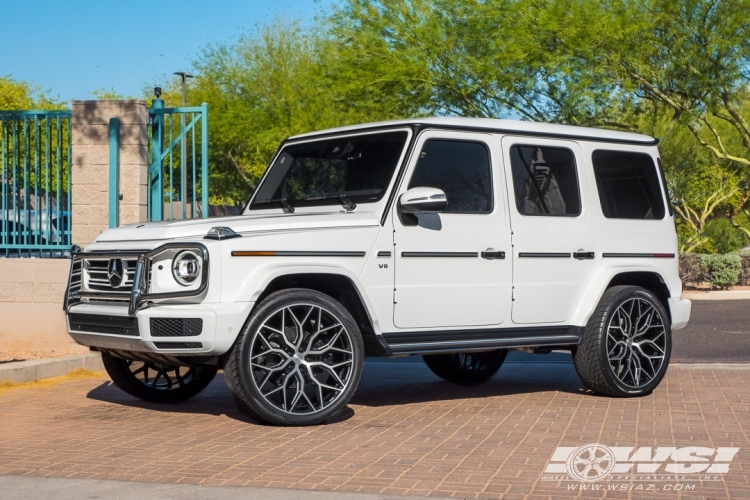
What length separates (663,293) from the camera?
10.0 meters

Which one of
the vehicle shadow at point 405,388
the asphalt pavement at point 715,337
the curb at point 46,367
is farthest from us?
the asphalt pavement at point 715,337

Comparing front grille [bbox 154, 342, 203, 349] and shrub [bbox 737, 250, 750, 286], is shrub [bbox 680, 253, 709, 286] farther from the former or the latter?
front grille [bbox 154, 342, 203, 349]

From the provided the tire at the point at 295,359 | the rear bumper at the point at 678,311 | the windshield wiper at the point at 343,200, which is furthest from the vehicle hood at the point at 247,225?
the rear bumper at the point at 678,311

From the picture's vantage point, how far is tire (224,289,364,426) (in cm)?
741

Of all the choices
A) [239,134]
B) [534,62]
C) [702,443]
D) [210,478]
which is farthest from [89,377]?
[239,134]

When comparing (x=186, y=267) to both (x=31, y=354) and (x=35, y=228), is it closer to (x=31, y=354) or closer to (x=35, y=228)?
(x=31, y=354)

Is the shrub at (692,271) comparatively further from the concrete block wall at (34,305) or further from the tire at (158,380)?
the tire at (158,380)

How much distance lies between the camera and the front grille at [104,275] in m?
7.77

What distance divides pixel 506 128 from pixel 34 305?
20.0 ft

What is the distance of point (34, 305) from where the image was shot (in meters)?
12.4

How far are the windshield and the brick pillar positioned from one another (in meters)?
3.51

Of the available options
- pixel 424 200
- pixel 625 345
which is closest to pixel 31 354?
pixel 424 200

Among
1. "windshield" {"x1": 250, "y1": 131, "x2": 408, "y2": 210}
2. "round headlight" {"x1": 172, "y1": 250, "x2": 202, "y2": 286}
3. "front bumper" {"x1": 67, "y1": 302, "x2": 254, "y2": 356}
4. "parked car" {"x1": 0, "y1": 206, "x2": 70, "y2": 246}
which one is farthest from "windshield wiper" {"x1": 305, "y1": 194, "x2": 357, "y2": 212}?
"parked car" {"x1": 0, "y1": 206, "x2": 70, "y2": 246}

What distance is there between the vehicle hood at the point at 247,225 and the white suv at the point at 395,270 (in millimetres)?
16
